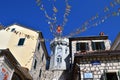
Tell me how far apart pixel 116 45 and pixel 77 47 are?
16.8 feet

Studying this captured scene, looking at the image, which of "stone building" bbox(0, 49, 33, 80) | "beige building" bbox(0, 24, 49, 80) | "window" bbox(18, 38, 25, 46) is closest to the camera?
"stone building" bbox(0, 49, 33, 80)

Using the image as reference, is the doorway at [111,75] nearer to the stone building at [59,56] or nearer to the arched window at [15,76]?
the arched window at [15,76]

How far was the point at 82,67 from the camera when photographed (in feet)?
43.1

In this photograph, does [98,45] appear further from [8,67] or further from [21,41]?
[8,67]

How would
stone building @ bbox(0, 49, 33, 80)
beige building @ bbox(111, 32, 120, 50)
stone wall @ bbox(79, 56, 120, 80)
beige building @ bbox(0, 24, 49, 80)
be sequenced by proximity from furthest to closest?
beige building @ bbox(111, 32, 120, 50) → beige building @ bbox(0, 24, 49, 80) → stone building @ bbox(0, 49, 33, 80) → stone wall @ bbox(79, 56, 120, 80)

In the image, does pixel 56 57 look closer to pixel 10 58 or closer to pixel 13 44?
pixel 13 44

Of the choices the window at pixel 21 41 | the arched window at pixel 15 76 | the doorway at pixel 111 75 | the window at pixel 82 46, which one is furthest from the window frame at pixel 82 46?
the doorway at pixel 111 75

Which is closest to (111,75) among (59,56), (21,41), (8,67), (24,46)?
(8,67)

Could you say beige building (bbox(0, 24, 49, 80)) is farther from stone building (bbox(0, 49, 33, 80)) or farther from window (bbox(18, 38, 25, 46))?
stone building (bbox(0, 49, 33, 80))

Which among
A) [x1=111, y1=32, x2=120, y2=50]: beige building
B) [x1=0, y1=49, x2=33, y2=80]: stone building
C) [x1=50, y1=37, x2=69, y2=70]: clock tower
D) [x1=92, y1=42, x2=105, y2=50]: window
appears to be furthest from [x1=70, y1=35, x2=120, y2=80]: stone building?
[x1=50, y1=37, x2=69, y2=70]: clock tower

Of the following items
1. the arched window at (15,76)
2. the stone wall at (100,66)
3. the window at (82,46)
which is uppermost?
the window at (82,46)

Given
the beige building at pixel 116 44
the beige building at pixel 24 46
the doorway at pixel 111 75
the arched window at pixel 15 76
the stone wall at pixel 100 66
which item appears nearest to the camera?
the doorway at pixel 111 75

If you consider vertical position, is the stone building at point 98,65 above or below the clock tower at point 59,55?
below

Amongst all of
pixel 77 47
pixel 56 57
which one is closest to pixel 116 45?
pixel 77 47
